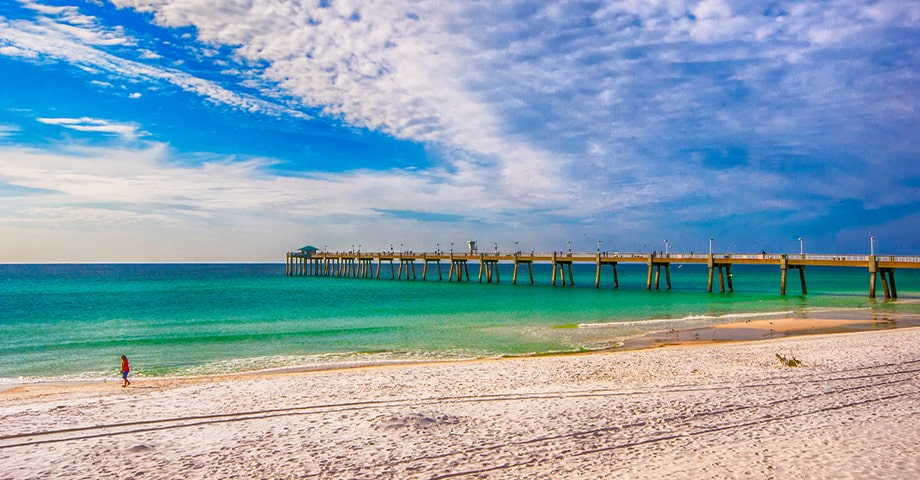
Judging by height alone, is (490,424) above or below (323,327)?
above

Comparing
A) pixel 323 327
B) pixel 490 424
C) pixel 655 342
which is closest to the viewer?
pixel 490 424

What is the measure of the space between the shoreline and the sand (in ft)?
0.85

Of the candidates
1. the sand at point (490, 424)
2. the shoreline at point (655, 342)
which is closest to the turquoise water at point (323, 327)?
the shoreline at point (655, 342)

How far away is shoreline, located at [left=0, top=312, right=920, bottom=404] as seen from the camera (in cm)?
1446

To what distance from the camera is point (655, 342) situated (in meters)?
21.2

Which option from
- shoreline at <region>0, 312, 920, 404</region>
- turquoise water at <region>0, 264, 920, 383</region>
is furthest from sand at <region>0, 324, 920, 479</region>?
turquoise water at <region>0, 264, 920, 383</region>

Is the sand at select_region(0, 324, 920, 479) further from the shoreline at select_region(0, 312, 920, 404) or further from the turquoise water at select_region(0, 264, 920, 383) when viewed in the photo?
the turquoise water at select_region(0, 264, 920, 383)

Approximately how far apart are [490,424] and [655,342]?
13470mm

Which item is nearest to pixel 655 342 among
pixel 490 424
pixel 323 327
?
pixel 490 424

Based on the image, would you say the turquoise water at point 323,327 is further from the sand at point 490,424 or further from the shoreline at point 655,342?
the sand at point 490,424

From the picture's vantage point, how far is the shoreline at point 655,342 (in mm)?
14461

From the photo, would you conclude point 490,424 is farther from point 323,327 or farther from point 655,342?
point 323,327

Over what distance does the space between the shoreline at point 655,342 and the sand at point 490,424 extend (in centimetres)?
26

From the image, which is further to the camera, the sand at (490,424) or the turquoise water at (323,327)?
the turquoise water at (323,327)
